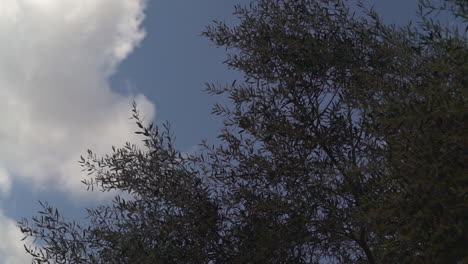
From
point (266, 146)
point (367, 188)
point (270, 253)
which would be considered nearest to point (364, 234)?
point (367, 188)

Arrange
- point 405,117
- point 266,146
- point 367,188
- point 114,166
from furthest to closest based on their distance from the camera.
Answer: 1. point 114,166
2. point 266,146
3. point 367,188
4. point 405,117

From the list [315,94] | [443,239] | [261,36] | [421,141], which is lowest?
[443,239]

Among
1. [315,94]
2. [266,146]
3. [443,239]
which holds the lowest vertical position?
[443,239]

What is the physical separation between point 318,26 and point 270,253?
3619mm

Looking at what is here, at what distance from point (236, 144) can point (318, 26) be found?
7.52 feet

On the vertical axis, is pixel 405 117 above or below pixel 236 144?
below

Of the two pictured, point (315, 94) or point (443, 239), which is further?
point (315, 94)

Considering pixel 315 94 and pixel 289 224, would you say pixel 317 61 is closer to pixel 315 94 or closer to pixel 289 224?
pixel 315 94

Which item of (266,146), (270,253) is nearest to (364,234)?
(270,253)

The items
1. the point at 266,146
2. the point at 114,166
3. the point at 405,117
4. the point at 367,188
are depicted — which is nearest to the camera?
the point at 405,117

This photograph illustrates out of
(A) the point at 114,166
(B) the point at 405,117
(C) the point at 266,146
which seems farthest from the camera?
(A) the point at 114,166

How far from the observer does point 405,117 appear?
5281 millimetres

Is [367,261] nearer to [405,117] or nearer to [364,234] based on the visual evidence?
[364,234]

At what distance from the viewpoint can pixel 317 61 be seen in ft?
28.7
